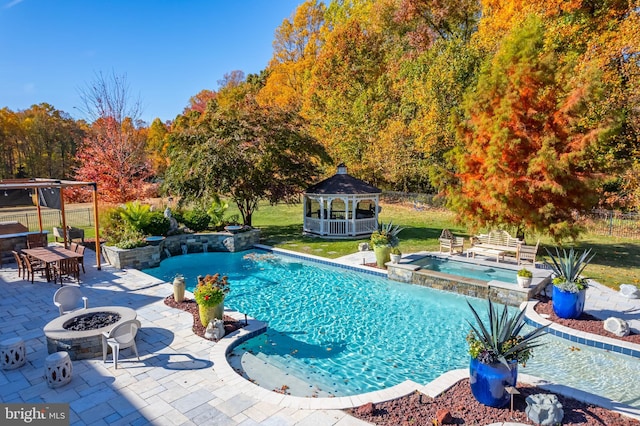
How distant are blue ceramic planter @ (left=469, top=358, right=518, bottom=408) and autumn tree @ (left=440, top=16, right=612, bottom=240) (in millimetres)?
8928

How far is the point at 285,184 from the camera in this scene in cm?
1825

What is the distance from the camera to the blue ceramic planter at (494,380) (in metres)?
4.80

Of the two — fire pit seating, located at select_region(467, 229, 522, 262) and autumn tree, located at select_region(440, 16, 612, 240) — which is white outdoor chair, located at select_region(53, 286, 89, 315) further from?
autumn tree, located at select_region(440, 16, 612, 240)

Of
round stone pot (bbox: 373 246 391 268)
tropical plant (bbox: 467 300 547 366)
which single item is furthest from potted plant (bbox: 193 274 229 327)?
round stone pot (bbox: 373 246 391 268)

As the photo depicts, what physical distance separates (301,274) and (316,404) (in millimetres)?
7842

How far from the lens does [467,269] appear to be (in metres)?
12.6

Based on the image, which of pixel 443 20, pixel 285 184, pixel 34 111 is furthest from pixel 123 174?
pixel 34 111

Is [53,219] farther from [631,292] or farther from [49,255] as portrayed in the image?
[631,292]

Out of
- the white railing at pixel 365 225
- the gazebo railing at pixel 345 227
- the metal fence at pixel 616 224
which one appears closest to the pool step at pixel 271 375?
the gazebo railing at pixel 345 227

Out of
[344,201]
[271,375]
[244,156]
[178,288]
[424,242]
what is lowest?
[271,375]

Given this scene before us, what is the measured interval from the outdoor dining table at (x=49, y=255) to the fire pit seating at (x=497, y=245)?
13.6m

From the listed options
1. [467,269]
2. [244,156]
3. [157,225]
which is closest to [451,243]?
[467,269]

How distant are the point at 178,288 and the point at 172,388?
404cm

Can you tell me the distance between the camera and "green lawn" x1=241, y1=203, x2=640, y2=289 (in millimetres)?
12227
